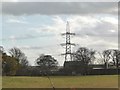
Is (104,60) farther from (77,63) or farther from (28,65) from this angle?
(28,65)

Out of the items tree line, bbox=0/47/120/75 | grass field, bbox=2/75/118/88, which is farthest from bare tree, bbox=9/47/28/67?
grass field, bbox=2/75/118/88

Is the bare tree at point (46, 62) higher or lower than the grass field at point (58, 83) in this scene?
higher

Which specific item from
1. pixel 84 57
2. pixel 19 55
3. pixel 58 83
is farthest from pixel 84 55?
pixel 58 83

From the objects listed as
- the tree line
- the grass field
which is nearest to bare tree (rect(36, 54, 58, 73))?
the tree line

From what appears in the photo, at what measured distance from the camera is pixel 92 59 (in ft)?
412

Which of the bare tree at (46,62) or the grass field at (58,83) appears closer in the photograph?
the grass field at (58,83)

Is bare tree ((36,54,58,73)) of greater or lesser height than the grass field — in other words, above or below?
above

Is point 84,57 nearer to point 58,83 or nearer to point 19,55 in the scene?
point 19,55

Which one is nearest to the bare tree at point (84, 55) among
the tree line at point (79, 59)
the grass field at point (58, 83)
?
the tree line at point (79, 59)

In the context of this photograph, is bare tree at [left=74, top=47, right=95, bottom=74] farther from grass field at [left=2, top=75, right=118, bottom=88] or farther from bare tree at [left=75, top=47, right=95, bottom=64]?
grass field at [left=2, top=75, right=118, bottom=88]

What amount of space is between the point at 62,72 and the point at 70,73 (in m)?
2.55

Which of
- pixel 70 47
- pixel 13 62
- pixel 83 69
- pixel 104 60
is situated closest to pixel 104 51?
pixel 104 60

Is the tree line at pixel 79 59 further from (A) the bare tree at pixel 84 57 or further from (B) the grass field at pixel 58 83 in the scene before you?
(B) the grass field at pixel 58 83

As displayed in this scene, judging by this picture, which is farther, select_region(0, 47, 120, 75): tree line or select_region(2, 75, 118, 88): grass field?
select_region(0, 47, 120, 75): tree line
